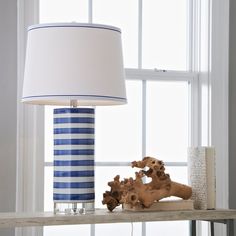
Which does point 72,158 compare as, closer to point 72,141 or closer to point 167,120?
point 72,141

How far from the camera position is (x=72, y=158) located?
264cm

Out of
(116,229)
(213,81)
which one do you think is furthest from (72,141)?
(213,81)

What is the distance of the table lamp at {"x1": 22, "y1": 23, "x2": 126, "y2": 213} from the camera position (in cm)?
254

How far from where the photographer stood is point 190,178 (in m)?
2.95

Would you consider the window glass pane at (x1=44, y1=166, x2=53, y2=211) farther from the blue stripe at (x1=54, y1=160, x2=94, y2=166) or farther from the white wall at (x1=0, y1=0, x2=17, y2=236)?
the blue stripe at (x1=54, y1=160, x2=94, y2=166)

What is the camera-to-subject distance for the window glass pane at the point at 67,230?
10.8 feet

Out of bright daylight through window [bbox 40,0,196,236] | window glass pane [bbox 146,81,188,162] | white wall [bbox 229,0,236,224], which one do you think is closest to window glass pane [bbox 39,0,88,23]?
bright daylight through window [bbox 40,0,196,236]

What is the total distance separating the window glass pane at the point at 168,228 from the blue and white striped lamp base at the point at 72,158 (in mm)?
894

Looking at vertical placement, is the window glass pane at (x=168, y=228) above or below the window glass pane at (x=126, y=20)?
below

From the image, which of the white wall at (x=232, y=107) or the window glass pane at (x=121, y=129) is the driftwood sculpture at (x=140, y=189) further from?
the white wall at (x=232, y=107)

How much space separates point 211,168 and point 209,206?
0.16 metres

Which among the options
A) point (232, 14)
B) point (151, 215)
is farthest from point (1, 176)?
point (232, 14)

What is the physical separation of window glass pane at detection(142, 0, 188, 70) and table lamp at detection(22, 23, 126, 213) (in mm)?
889

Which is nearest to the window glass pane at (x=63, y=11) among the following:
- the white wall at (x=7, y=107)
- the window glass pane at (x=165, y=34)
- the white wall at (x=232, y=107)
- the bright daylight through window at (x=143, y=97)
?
the bright daylight through window at (x=143, y=97)
